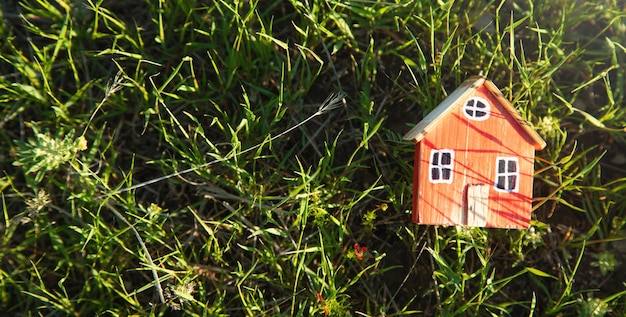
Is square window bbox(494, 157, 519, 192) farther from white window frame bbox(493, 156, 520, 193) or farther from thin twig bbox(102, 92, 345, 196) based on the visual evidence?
thin twig bbox(102, 92, 345, 196)

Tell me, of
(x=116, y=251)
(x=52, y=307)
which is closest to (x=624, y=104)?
(x=116, y=251)

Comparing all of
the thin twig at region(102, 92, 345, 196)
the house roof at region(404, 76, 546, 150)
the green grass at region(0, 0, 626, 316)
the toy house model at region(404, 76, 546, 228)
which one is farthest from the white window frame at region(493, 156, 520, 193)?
the thin twig at region(102, 92, 345, 196)

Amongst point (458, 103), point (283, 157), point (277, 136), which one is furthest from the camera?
point (283, 157)

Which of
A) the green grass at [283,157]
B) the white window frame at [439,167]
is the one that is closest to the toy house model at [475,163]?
the white window frame at [439,167]

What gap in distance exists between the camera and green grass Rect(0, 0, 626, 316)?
245cm

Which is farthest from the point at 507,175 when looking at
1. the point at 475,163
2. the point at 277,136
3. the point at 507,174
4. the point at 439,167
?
the point at 277,136

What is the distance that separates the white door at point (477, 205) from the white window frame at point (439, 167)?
3.5 inches

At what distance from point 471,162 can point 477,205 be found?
0.17m

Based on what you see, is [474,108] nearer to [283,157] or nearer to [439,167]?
[439,167]

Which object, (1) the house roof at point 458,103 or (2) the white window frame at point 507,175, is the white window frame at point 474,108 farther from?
(2) the white window frame at point 507,175

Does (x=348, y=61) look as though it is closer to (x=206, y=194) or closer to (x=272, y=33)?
(x=272, y=33)

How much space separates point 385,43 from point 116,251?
155 cm

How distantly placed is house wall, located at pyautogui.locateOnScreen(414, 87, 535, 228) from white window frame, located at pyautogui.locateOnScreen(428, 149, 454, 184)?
1 cm

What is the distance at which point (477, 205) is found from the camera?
2086mm
